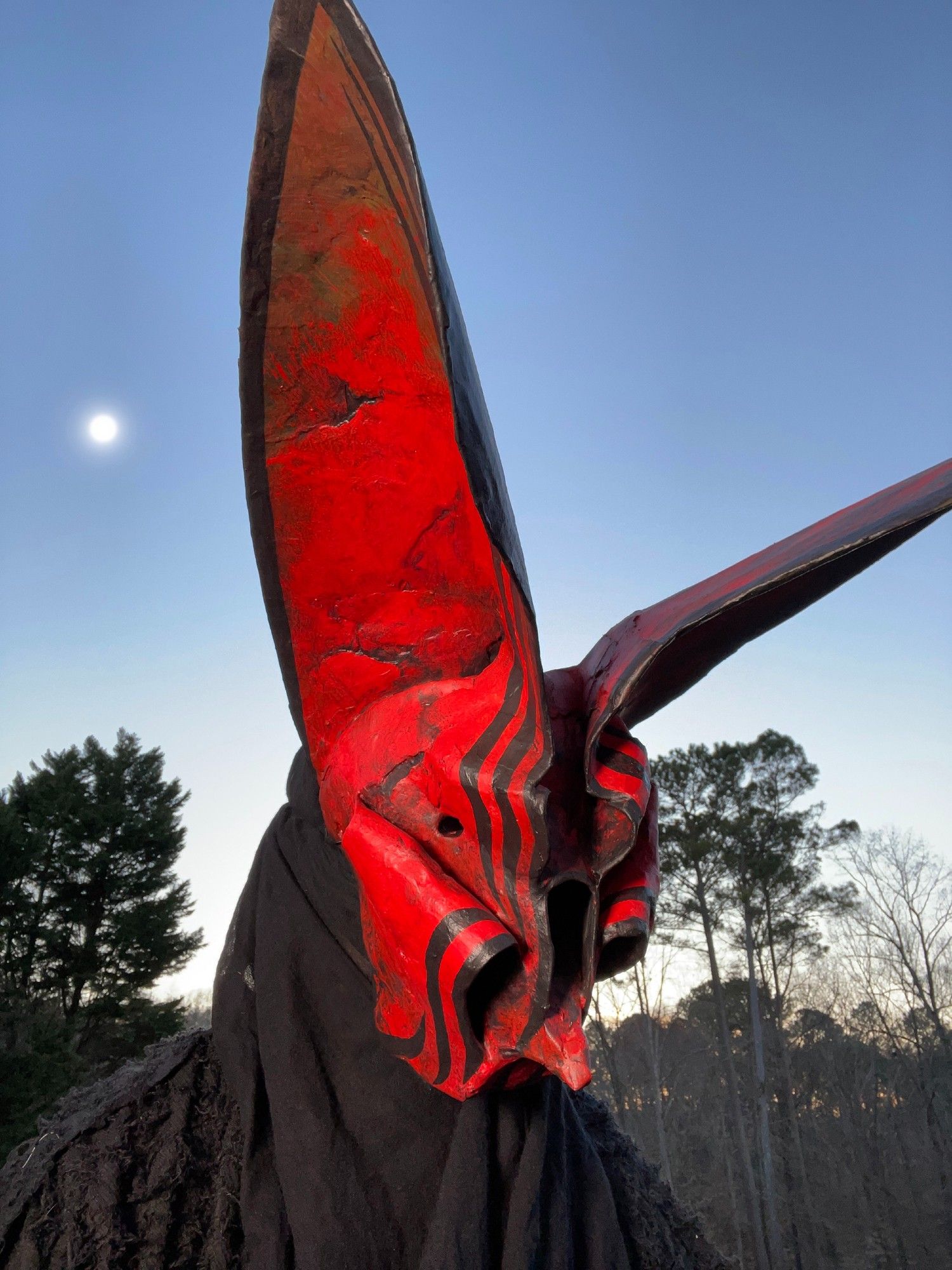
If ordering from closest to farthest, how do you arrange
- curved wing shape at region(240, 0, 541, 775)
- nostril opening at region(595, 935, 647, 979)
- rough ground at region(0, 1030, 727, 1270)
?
curved wing shape at region(240, 0, 541, 775), nostril opening at region(595, 935, 647, 979), rough ground at region(0, 1030, 727, 1270)

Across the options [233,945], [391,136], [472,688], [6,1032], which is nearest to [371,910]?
[472,688]

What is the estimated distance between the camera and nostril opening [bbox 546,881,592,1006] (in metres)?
1.50

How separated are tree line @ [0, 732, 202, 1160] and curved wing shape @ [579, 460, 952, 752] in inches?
449

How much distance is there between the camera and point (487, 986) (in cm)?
149

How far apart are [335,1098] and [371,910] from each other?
1.74 ft

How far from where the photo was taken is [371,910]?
1.64m

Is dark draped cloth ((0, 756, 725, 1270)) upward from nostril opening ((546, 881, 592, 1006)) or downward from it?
downward

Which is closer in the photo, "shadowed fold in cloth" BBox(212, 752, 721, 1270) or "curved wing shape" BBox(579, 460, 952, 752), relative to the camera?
"curved wing shape" BBox(579, 460, 952, 752)

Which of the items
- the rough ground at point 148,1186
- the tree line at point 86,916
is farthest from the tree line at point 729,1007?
the rough ground at point 148,1186

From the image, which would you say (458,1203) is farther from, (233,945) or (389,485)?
(389,485)

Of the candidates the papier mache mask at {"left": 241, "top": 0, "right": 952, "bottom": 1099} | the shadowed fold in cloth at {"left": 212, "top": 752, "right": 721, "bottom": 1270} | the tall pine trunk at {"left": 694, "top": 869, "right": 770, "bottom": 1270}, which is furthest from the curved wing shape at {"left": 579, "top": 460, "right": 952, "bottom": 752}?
the tall pine trunk at {"left": 694, "top": 869, "right": 770, "bottom": 1270}

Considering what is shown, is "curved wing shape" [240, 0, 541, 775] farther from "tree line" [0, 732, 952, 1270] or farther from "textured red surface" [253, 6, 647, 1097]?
"tree line" [0, 732, 952, 1270]

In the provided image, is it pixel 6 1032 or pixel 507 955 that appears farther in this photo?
pixel 6 1032

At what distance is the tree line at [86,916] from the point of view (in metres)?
11.4
